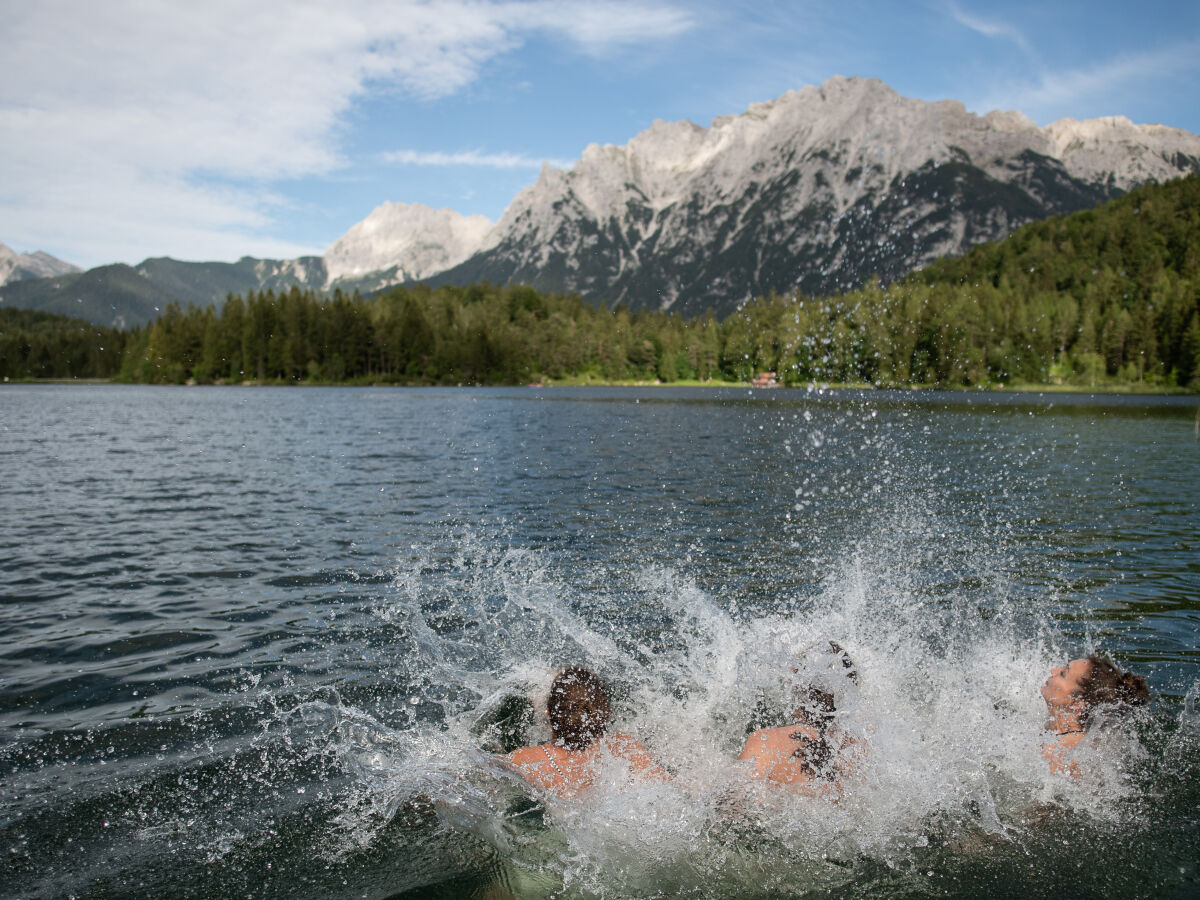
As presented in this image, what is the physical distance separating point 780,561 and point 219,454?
32307mm

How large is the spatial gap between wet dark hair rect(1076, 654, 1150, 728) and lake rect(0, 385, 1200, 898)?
0.57 meters

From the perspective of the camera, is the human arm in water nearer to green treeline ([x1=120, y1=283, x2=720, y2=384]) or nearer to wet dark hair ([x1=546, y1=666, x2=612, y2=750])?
wet dark hair ([x1=546, y1=666, x2=612, y2=750])

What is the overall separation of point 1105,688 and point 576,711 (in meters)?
5.86

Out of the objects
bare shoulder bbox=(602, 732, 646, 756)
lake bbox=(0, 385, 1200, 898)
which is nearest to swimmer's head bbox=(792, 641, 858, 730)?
lake bbox=(0, 385, 1200, 898)

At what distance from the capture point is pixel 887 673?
10438 millimetres

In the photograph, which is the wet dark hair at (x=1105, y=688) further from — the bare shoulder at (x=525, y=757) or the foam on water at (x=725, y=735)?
the bare shoulder at (x=525, y=757)

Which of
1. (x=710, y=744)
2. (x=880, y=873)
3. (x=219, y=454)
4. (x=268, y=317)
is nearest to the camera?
(x=880, y=873)

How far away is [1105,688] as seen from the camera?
303 inches

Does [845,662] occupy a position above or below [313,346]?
below

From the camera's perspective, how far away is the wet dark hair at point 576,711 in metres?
7.20

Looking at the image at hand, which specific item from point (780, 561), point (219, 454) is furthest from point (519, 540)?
point (219, 454)

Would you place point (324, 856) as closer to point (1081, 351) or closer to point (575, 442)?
point (575, 442)

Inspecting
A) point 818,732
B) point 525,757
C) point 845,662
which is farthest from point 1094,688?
point 525,757

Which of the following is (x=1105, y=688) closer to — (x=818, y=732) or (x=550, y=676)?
(x=818, y=732)
